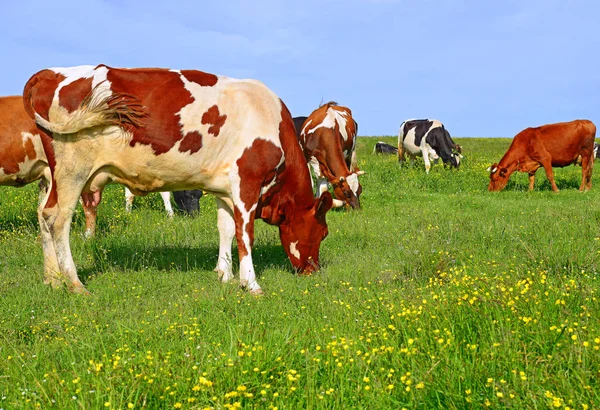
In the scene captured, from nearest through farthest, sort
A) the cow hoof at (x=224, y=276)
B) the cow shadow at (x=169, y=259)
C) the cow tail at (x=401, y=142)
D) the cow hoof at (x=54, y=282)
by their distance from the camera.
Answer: the cow hoof at (x=54, y=282) < the cow hoof at (x=224, y=276) < the cow shadow at (x=169, y=259) < the cow tail at (x=401, y=142)

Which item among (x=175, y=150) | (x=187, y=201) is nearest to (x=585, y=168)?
(x=187, y=201)

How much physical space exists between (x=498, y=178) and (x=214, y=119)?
13.6 m

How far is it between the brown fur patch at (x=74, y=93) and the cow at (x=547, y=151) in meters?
14.2

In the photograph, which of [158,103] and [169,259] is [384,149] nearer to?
[169,259]

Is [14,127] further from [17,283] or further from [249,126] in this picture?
[249,126]

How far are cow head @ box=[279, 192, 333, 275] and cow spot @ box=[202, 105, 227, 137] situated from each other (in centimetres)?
160

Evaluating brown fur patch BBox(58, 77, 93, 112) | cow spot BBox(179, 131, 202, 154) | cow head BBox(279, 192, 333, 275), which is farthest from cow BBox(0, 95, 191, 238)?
cow head BBox(279, 192, 333, 275)

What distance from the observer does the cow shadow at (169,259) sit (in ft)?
26.7

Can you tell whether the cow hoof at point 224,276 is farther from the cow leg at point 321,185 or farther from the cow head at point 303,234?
the cow leg at point 321,185

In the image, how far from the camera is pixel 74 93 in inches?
268

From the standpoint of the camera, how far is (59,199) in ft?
22.7

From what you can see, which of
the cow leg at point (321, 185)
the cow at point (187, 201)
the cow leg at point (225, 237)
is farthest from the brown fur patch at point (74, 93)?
the cow leg at point (321, 185)

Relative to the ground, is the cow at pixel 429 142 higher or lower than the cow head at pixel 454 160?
higher

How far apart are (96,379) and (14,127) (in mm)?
6027
